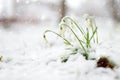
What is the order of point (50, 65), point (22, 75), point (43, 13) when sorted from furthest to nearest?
1. point (43, 13)
2. point (50, 65)
3. point (22, 75)

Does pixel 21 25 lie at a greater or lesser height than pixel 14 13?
lesser

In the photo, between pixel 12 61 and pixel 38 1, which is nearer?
pixel 12 61

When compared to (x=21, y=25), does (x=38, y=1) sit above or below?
above

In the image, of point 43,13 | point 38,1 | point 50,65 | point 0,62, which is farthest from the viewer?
point 38,1

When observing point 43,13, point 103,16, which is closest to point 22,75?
point 103,16

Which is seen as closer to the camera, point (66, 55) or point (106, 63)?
point (106, 63)

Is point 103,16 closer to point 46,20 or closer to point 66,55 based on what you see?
point 46,20

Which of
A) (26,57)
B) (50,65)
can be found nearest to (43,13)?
(26,57)

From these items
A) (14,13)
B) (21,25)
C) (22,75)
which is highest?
(14,13)

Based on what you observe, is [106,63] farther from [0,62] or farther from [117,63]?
[0,62]
